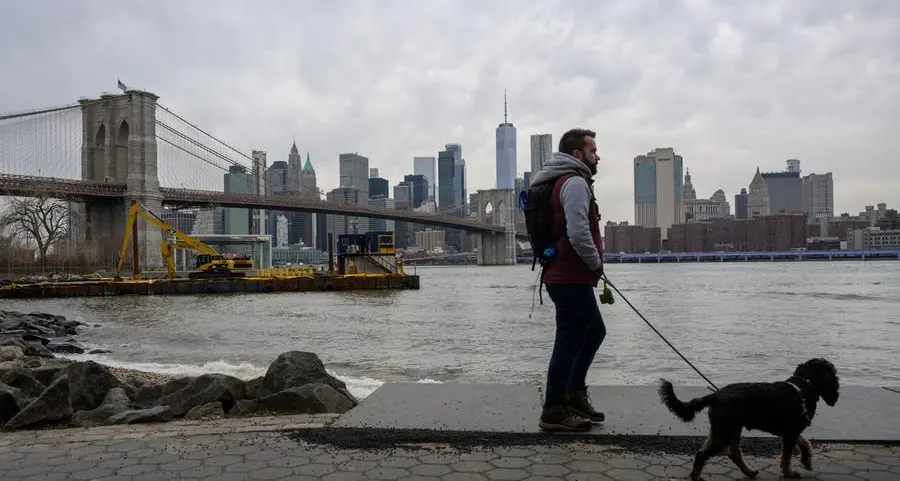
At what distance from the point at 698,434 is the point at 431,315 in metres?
17.6

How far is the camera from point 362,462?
9.39 feet

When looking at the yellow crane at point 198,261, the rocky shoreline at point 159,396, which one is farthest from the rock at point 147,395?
the yellow crane at point 198,261

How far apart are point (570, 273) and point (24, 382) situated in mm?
4378

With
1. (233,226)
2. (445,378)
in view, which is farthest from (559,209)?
(233,226)

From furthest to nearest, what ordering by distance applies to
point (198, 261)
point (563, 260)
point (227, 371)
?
point (198, 261) → point (227, 371) → point (563, 260)

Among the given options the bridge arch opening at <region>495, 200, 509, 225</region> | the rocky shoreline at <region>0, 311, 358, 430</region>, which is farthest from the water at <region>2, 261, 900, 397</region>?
the bridge arch opening at <region>495, 200, 509, 225</region>

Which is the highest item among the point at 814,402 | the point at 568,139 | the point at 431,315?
the point at 568,139

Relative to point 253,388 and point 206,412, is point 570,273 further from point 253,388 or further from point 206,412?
point 253,388

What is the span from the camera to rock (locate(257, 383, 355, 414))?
4.36 metres

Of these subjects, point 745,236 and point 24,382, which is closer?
point 24,382

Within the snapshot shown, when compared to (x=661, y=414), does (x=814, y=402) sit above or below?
above

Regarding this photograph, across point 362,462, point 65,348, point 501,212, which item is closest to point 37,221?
point 65,348

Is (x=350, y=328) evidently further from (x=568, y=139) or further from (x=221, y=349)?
(x=568, y=139)

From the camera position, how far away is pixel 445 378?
339 inches
